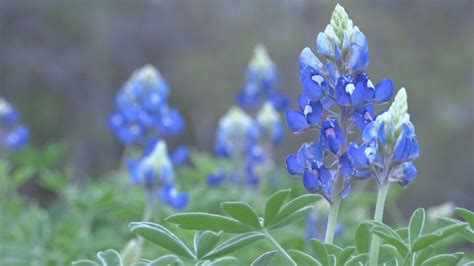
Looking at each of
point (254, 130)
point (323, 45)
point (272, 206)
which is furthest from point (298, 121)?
point (254, 130)

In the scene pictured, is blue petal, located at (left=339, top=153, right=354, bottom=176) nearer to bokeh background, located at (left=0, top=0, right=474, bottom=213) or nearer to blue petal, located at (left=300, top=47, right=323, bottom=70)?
blue petal, located at (left=300, top=47, right=323, bottom=70)

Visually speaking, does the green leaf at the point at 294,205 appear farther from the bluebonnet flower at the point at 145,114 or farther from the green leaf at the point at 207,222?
the bluebonnet flower at the point at 145,114

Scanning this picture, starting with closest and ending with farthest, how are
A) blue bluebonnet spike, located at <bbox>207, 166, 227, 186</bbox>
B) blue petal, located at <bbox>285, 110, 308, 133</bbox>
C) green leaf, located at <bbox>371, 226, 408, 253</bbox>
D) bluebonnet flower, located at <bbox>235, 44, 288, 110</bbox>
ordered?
green leaf, located at <bbox>371, 226, 408, 253</bbox>, blue petal, located at <bbox>285, 110, 308, 133</bbox>, blue bluebonnet spike, located at <bbox>207, 166, 227, 186</bbox>, bluebonnet flower, located at <bbox>235, 44, 288, 110</bbox>

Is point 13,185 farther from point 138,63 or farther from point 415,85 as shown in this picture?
point 138,63

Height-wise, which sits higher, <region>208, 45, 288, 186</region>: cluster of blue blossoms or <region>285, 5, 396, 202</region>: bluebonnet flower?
<region>208, 45, 288, 186</region>: cluster of blue blossoms

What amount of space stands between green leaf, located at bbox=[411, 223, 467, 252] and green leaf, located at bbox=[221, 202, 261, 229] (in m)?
0.22

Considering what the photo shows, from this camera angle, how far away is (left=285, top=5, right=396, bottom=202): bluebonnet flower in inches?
54.4

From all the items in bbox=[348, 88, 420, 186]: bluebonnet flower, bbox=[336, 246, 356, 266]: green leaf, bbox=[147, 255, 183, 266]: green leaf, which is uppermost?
bbox=[348, 88, 420, 186]: bluebonnet flower

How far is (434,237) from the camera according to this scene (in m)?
1.15

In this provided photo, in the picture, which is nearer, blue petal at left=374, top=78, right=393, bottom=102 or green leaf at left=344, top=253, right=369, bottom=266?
green leaf at left=344, top=253, right=369, bottom=266

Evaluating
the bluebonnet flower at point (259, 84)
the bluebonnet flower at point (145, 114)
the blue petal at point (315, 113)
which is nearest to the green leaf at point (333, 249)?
the blue petal at point (315, 113)

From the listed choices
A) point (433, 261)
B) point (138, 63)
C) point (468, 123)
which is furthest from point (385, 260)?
point (138, 63)

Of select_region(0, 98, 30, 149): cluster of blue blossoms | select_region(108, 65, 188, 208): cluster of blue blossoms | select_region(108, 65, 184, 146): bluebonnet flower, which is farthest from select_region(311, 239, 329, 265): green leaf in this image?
select_region(0, 98, 30, 149): cluster of blue blossoms

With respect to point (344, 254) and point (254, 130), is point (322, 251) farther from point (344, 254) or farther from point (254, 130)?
point (254, 130)
